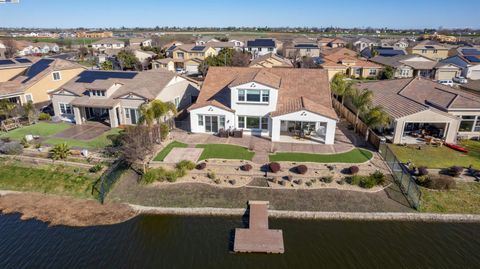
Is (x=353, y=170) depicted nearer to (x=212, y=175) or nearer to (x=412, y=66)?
(x=212, y=175)

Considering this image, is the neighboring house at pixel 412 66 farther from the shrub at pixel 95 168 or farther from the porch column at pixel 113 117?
the shrub at pixel 95 168

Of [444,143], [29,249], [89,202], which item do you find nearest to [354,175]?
[444,143]

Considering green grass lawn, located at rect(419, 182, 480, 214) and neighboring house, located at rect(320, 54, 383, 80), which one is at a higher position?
neighboring house, located at rect(320, 54, 383, 80)

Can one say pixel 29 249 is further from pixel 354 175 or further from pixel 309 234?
pixel 354 175

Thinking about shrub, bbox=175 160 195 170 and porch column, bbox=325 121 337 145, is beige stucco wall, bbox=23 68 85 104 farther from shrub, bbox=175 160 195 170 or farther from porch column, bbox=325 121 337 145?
porch column, bbox=325 121 337 145

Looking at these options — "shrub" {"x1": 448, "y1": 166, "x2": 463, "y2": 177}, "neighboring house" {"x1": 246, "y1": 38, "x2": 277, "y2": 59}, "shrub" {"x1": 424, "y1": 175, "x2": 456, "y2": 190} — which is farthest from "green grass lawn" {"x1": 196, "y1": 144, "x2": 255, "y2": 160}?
"neighboring house" {"x1": 246, "y1": 38, "x2": 277, "y2": 59}

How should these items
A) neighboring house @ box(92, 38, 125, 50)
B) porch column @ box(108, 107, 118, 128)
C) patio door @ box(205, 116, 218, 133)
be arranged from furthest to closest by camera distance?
neighboring house @ box(92, 38, 125, 50)
porch column @ box(108, 107, 118, 128)
patio door @ box(205, 116, 218, 133)

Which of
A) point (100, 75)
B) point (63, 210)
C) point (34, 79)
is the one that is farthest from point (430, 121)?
point (34, 79)
